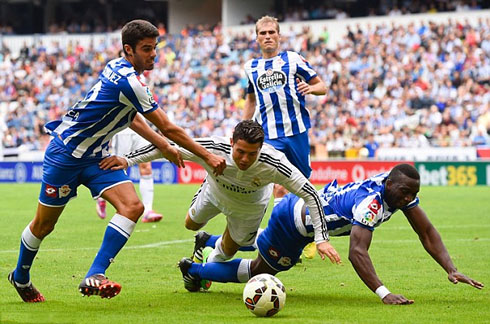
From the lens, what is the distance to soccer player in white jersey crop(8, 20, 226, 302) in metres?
6.60

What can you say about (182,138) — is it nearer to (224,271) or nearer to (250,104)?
(224,271)

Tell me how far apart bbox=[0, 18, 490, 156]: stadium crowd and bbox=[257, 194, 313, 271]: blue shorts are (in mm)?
18269

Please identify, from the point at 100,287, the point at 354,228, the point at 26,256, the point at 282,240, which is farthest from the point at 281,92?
the point at 100,287

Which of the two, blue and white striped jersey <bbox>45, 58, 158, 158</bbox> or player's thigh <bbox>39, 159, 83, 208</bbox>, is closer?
blue and white striped jersey <bbox>45, 58, 158, 158</bbox>

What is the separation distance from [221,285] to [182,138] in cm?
208

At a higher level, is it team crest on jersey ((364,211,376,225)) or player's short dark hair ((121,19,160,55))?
player's short dark hair ((121,19,160,55))

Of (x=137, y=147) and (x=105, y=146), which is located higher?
(x=105, y=146)

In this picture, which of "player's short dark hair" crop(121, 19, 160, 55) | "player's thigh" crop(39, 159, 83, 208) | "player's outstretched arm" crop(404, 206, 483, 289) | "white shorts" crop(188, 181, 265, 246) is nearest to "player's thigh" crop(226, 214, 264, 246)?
"white shorts" crop(188, 181, 265, 246)

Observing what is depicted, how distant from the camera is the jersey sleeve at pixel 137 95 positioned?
21.3 feet

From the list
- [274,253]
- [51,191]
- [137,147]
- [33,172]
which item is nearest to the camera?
[51,191]

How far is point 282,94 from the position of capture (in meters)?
10.2

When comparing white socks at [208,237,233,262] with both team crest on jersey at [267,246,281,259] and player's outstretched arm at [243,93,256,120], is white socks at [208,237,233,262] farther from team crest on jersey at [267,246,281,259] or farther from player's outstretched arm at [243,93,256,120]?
player's outstretched arm at [243,93,256,120]

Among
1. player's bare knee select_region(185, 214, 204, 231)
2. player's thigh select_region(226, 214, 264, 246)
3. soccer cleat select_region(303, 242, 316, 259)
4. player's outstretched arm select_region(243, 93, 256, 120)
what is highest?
player's outstretched arm select_region(243, 93, 256, 120)

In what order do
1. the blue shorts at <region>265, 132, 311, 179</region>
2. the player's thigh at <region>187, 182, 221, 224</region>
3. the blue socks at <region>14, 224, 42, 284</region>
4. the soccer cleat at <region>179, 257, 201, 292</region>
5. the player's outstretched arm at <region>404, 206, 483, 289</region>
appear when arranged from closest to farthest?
the blue socks at <region>14, 224, 42, 284</region> < the player's outstretched arm at <region>404, 206, 483, 289</region> < the soccer cleat at <region>179, 257, 201, 292</region> < the player's thigh at <region>187, 182, 221, 224</region> < the blue shorts at <region>265, 132, 311, 179</region>
